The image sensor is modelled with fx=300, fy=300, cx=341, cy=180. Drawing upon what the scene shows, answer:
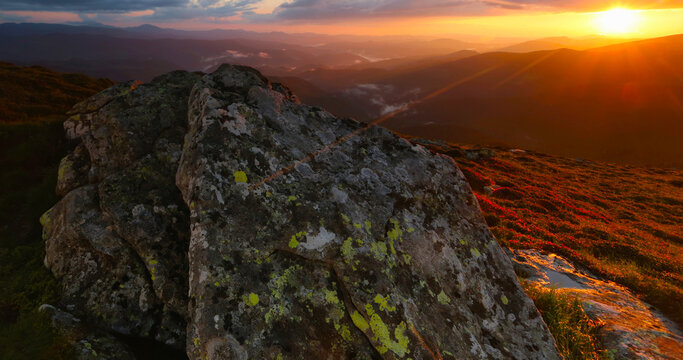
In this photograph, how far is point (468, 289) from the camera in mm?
7598

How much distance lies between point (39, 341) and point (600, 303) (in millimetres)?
16131

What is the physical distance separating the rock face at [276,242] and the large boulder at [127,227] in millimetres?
39

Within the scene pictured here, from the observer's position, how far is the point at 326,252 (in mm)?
6484

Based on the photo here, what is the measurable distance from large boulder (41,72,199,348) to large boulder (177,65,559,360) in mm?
1478

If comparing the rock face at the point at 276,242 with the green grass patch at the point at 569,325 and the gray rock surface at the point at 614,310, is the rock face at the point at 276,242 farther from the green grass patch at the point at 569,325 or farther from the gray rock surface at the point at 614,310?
the gray rock surface at the point at 614,310

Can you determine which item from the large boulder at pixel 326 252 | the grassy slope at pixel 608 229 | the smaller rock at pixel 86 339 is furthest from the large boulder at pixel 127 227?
the grassy slope at pixel 608 229

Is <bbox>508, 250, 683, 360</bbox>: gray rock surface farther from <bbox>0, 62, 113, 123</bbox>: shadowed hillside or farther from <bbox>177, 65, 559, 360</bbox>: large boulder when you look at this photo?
<bbox>0, 62, 113, 123</bbox>: shadowed hillside

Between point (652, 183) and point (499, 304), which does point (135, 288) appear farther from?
point (652, 183)

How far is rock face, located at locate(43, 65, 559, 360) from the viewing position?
575 centimetres

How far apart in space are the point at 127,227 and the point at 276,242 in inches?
162

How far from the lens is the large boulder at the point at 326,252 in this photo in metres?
5.59

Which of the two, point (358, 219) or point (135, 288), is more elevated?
point (358, 219)

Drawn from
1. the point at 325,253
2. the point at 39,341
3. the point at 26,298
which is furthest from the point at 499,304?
the point at 26,298

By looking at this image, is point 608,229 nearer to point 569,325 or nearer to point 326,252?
point 569,325
